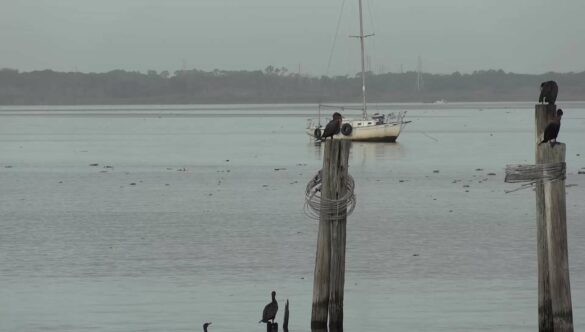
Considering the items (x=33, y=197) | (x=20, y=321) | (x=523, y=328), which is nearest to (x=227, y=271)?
(x=20, y=321)

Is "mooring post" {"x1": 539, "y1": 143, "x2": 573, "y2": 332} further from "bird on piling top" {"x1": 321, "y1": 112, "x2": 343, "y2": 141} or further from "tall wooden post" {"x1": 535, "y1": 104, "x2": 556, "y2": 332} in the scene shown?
"bird on piling top" {"x1": 321, "y1": 112, "x2": 343, "y2": 141}

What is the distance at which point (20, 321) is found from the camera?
1534cm

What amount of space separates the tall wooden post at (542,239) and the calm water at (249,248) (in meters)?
1.46

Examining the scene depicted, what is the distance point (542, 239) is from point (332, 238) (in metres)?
2.17

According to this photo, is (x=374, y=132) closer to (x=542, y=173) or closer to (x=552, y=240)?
(x=542, y=173)

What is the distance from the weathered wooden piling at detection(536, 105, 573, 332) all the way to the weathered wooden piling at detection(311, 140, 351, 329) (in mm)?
2029

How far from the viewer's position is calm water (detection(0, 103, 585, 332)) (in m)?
15.9

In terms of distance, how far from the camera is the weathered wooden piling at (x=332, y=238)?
1338 cm

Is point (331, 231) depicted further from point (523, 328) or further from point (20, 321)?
point (20, 321)

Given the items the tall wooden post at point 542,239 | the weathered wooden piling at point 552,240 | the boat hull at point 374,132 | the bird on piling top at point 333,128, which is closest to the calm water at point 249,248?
the tall wooden post at point 542,239

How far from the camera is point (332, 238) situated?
13.5 meters

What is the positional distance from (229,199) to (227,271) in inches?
567

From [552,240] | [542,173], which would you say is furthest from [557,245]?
[542,173]

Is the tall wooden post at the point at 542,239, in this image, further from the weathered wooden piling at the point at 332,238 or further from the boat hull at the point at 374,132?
the boat hull at the point at 374,132
